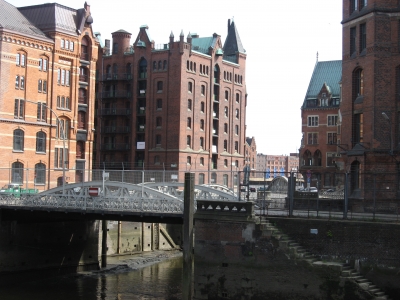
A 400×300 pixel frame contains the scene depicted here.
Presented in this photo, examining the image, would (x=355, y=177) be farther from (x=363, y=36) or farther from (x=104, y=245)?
(x=104, y=245)

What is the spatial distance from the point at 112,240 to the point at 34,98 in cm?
1623

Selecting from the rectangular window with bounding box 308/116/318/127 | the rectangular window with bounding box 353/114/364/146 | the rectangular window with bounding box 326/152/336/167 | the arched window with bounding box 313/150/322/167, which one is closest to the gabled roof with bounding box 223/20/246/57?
the rectangular window with bounding box 308/116/318/127

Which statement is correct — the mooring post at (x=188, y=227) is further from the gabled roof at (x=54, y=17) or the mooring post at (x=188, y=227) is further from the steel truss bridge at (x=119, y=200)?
the gabled roof at (x=54, y=17)

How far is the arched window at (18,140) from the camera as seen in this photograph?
55.7 metres

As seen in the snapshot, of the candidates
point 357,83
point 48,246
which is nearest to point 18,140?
point 48,246

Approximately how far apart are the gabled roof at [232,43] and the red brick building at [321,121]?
1381 centimetres

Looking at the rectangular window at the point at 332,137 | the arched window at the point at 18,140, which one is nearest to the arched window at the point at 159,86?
the rectangular window at the point at 332,137

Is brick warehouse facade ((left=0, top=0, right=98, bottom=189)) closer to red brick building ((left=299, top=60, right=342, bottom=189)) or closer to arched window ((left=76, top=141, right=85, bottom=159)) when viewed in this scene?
arched window ((left=76, top=141, right=85, bottom=159))

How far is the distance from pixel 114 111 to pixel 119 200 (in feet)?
178

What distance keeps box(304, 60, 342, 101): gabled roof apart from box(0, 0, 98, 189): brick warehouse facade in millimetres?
32781

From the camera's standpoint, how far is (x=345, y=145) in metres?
41.5

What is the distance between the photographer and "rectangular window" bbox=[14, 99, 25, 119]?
55.8 m

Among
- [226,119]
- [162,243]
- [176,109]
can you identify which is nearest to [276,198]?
[162,243]

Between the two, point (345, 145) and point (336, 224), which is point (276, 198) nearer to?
point (336, 224)
